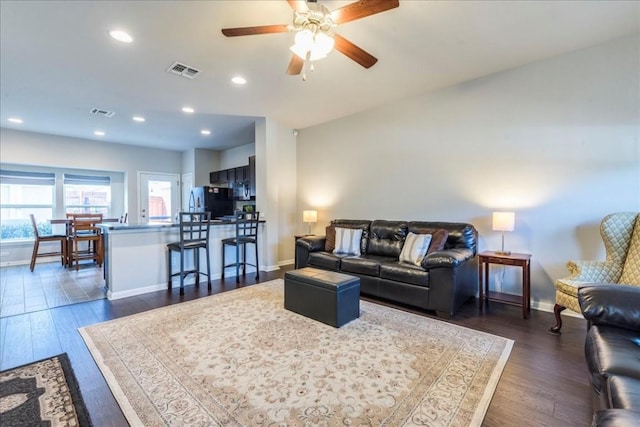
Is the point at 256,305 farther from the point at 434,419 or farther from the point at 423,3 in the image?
the point at 423,3

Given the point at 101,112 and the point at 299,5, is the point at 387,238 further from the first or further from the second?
the point at 101,112

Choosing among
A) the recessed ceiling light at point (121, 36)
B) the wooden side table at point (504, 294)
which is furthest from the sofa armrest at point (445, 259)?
the recessed ceiling light at point (121, 36)

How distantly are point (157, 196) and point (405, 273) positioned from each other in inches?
286

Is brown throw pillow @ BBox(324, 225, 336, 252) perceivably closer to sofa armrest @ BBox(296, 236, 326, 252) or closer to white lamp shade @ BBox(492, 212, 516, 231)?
sofa armrest @ BBox(296, 236, 326, 252)

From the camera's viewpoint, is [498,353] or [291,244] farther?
[291,244]

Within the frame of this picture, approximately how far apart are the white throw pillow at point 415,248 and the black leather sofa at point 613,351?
5.75 feet

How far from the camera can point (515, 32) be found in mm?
2656

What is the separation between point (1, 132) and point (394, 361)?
818 centimetres

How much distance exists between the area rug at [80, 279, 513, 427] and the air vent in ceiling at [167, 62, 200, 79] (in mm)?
2768

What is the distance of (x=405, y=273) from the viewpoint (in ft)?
10.6

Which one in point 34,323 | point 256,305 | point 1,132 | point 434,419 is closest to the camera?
point 434,419

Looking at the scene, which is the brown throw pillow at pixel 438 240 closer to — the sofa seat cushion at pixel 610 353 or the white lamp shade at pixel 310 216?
the sofa seat cushion at pixel 610 353

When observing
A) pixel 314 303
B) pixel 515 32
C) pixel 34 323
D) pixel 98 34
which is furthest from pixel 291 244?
pixel 515 32

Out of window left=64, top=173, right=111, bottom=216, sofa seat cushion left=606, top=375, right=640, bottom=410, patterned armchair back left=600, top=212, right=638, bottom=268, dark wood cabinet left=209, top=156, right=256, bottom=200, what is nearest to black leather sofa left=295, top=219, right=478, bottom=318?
patterned armchair back left=600, top=212, right=638, bottom=268
